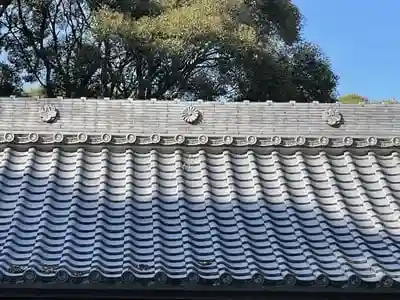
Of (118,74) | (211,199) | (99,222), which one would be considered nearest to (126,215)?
(99,222)

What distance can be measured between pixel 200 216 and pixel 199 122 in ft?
3.71

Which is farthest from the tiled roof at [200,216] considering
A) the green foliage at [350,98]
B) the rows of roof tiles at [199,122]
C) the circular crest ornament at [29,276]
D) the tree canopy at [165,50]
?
the green foliage at [350,98]

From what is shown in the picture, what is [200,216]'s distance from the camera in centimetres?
447

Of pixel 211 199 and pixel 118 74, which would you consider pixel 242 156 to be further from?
pixel 118 74

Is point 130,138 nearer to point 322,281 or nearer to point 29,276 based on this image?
point 29,276

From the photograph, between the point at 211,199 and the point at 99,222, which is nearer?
the point at 99,222

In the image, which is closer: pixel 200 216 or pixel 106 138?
pixel 200 216

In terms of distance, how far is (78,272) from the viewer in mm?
3637

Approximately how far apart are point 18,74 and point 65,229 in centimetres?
1534

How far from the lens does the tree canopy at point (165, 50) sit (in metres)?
16.7

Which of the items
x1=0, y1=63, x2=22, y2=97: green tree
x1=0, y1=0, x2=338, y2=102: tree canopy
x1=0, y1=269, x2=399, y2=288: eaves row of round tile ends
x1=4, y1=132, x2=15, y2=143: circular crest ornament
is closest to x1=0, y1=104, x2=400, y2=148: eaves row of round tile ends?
x1=4, y1=132, x2=15, y2=143: circular crest ornament

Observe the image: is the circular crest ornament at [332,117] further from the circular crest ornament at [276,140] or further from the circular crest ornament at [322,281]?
the circular crest ornament at [322,281]

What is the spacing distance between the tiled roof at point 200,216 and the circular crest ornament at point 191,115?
310 mm

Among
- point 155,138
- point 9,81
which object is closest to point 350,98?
point 9,81
